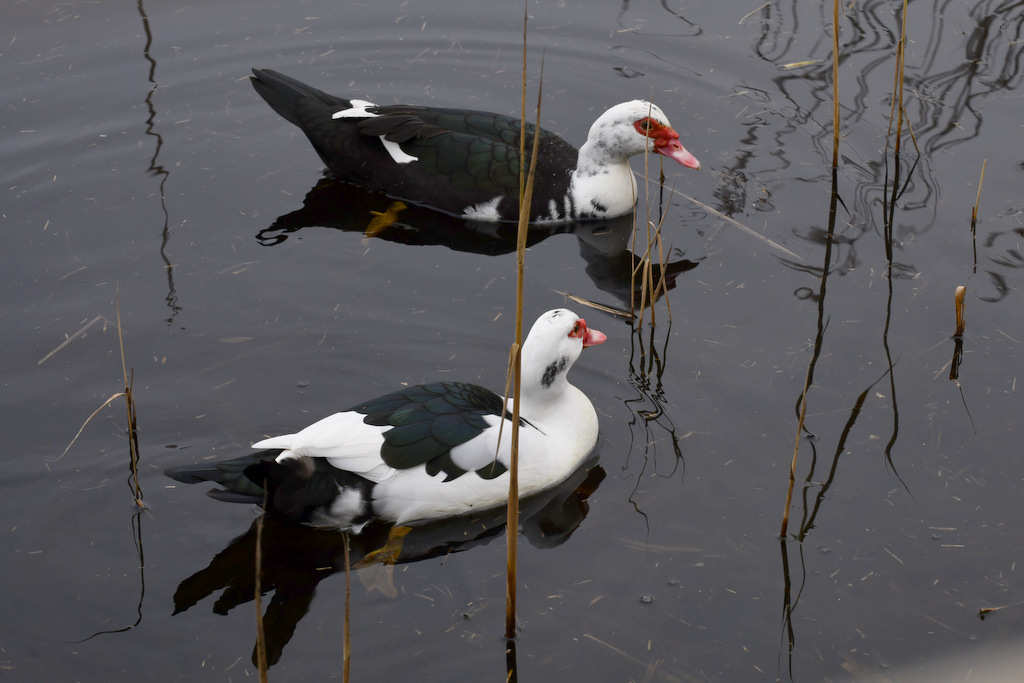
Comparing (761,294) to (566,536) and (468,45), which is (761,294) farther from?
(468,45)

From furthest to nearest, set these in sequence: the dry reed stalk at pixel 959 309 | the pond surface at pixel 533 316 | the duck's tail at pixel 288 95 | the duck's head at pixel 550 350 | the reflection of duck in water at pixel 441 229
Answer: the duck's tail at pixel 288 95, the reflection of duck in water at pixel 441 229, the dry reed stalk at pixel 959 309, the duck's head at pixel 550 350, the pond surface at pixel 533 316

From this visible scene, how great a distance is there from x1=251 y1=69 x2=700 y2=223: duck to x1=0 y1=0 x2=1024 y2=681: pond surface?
214 millimetres

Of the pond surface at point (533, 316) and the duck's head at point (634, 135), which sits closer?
the pond surface at point (533, 316)

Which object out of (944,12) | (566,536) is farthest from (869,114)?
(566,536)

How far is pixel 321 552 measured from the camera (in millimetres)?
4617

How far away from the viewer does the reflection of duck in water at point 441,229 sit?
21.9 ft

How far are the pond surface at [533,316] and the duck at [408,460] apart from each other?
0.59 ft

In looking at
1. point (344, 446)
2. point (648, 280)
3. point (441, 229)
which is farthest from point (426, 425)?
point (441, 229)

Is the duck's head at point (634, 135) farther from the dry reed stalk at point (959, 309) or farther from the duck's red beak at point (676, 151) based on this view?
the dry reed stalk at point (959, 309)

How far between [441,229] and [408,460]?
2.65 meters

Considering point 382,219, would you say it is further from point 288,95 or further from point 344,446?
point 344,446

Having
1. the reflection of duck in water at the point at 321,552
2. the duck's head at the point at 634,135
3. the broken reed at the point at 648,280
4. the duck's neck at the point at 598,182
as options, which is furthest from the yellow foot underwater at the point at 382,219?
the reflection of duck in water at the point at 321,552

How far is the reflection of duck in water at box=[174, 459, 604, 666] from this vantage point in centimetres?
436

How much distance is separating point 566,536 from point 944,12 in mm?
6270
